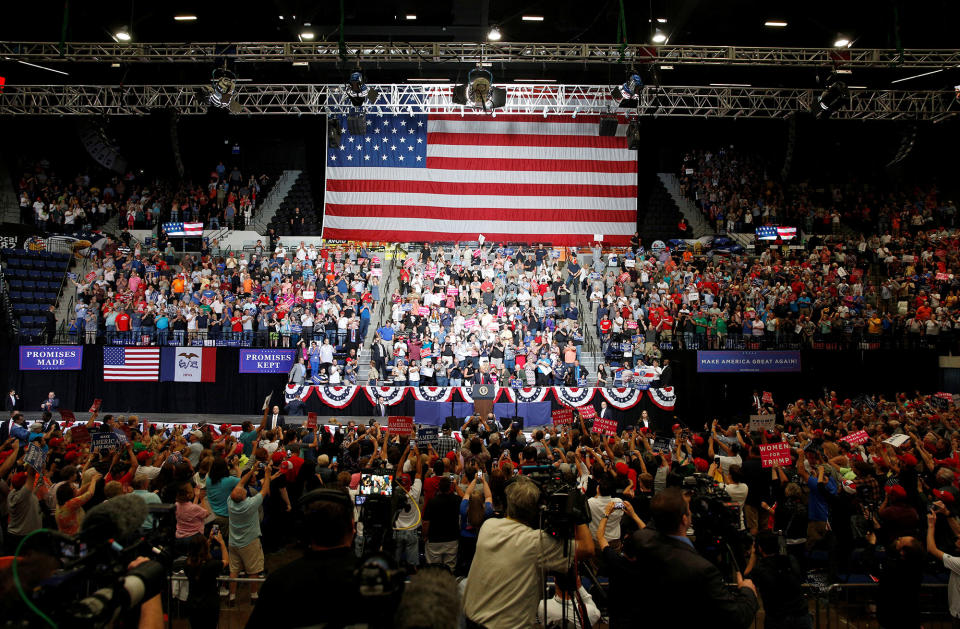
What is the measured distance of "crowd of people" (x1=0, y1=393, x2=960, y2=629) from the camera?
3.39 metres

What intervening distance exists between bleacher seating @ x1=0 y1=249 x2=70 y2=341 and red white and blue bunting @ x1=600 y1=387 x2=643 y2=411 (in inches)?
712

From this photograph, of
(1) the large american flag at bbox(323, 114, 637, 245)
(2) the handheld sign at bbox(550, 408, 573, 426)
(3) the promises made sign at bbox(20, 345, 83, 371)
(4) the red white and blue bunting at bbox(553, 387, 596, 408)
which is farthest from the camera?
(1) the large american flag at bbox(323, 114, 637, 245)

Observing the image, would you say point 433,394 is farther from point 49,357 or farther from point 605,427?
point 49,357

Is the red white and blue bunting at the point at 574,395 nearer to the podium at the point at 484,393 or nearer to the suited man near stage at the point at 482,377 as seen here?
the podium at the point at 484,393

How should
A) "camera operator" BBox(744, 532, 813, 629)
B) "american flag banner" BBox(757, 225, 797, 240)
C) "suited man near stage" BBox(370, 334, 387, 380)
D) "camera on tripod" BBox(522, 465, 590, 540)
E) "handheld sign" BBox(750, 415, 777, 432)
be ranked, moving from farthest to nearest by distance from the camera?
"american flag banner" BBox(757, 225, 797, 240), "suited man near stage" BBox(370, 334, 387, 380), "handheld sign" BBox(750, 415, 777, 432), "camera operator" BBox(744, 532, 813, 629), "camera on tripod" BBox(522, 465, 590, 540)

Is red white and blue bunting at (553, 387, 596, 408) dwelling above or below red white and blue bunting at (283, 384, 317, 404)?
above

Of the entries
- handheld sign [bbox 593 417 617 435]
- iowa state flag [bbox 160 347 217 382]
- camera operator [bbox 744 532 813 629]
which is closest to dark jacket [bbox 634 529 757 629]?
Answer: camera operator [bbox 744 532 813 629]

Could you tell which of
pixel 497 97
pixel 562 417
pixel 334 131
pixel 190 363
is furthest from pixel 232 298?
pixel 562 417

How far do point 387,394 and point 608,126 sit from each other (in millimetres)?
14945

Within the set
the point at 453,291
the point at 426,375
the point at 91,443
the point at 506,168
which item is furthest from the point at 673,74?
the point at 91,443

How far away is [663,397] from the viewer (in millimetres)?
18453

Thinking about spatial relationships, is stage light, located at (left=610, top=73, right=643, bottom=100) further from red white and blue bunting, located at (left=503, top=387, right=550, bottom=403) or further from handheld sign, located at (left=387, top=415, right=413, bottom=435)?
handheld sign, located at (left=387, top=415, right=413, bottom=435)

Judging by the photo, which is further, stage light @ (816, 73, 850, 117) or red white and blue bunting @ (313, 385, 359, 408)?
stage light @ (816, 73, 850, 117)

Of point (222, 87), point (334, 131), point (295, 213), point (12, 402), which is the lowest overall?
point (12, 402)
